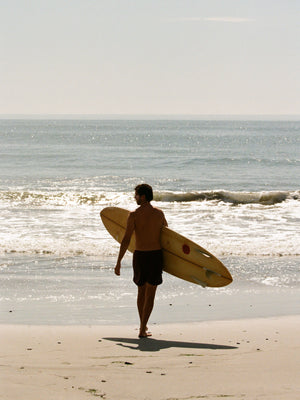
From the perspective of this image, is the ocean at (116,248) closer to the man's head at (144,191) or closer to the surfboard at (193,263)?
the surfboard at (193,263)

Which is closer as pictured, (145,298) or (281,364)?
(281,364)

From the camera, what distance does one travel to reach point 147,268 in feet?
19.6

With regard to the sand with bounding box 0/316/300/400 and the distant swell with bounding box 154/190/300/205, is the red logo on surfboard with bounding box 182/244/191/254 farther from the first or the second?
the distant swell with bounding box 154/190/300/205

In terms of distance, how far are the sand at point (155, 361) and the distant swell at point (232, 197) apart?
51.4 ft

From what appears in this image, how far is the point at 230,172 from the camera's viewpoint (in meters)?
32.2

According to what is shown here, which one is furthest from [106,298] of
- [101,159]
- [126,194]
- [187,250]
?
[101,159]

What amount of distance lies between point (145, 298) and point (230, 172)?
26.6 meters

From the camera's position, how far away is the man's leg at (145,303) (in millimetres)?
5883

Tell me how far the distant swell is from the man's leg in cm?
1579

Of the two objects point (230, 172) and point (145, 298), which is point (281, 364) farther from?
point (230, 172)

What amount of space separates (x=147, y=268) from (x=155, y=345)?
0.75 meters

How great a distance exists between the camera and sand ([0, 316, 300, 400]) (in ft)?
14.0

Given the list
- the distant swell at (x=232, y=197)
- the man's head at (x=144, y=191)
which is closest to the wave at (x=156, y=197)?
the distant swell at (x=232, y=197)

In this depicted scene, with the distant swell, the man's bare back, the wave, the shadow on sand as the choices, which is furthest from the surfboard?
the distant swell
